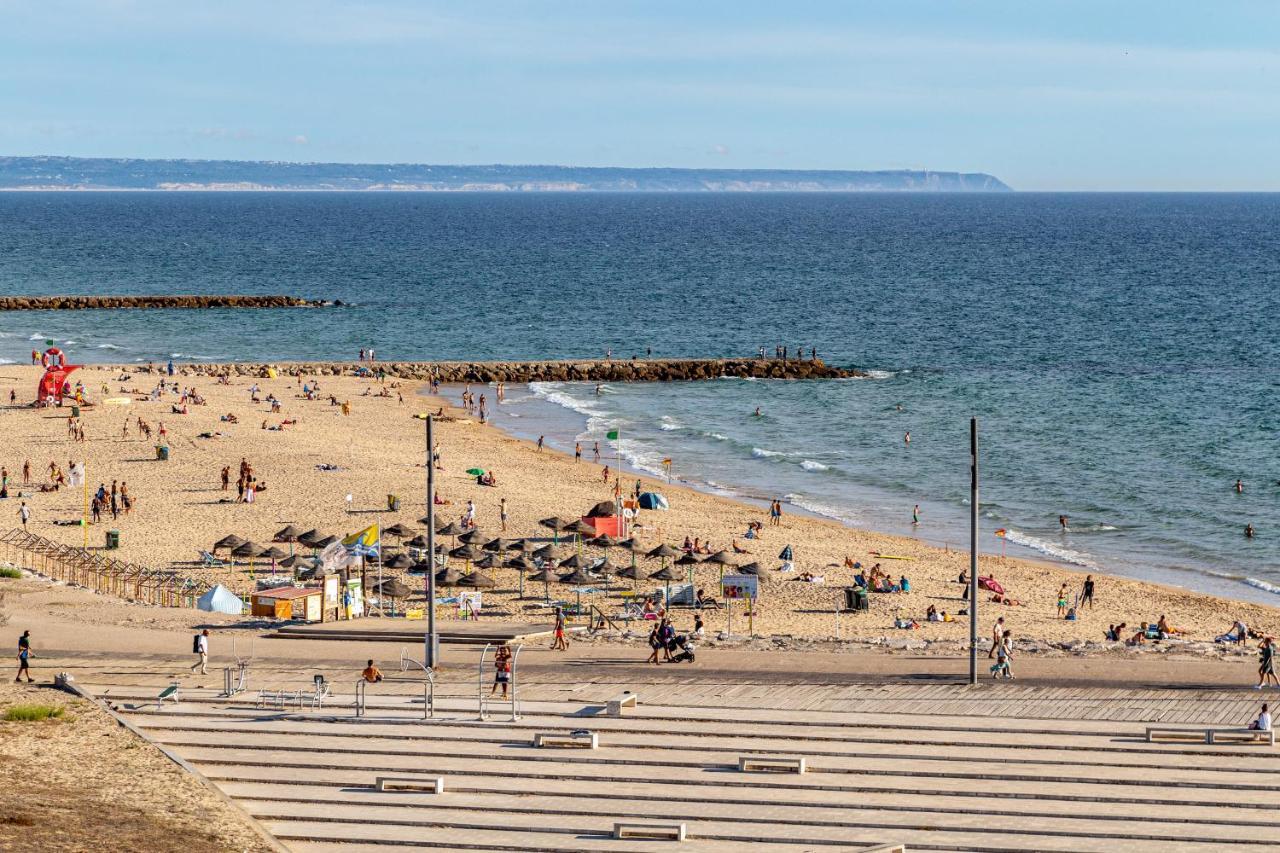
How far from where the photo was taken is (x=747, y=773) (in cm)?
2836

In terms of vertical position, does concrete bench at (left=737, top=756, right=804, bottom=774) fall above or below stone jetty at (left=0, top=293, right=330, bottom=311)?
below

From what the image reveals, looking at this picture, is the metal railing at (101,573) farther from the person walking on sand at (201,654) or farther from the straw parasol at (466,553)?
the person walking on sand at (201,654)

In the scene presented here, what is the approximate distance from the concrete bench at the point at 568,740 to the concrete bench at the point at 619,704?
3.49ft

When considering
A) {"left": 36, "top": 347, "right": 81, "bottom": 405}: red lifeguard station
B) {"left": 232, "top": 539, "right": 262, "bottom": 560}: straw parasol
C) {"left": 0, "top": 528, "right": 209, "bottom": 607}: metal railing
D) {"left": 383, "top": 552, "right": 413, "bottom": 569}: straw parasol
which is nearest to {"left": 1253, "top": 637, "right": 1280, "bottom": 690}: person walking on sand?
{"left": 383, "top": 552, "right": 413, "bottom": 569}: straw parasol

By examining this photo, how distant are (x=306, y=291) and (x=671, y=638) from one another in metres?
113

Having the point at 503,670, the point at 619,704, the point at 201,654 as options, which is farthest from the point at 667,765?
the point at 201,654

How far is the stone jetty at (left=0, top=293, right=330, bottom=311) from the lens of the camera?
420 ft

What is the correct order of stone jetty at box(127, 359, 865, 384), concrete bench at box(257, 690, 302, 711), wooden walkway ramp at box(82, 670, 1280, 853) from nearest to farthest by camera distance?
1. wooden walkway ramp at box(82, 670, 1280, 853)
2. concrete bench at box(257, 690, 302, 711)
3. stone jetty at box(127, 359, 865, 384)

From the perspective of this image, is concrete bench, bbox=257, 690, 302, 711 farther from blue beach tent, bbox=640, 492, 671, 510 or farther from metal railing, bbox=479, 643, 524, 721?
blue beach tent, bbox=640, 492, 671, 510

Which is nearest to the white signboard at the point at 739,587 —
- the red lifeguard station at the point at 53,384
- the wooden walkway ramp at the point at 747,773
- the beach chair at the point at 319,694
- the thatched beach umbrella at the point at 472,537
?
the wooden walkway ramp at the point at 747,773

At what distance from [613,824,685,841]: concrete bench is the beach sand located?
15295mm

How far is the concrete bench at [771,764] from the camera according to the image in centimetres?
2831

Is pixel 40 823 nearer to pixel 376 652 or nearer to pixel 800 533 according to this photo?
pixel 376 652

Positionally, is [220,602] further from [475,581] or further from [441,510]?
[441,510]
